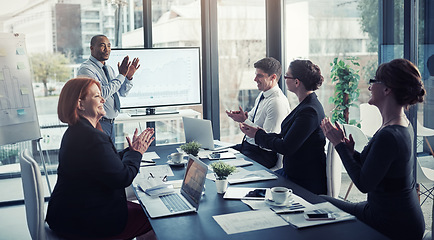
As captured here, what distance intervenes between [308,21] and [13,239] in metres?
3.33

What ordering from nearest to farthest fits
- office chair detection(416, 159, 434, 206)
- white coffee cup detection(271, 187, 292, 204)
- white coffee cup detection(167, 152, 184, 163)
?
white coffee cup detection(271, 187, 292, 204) < white coffee cup detection(167, 152, 184, 163) < office chair detection(416, 159, 434, 206)

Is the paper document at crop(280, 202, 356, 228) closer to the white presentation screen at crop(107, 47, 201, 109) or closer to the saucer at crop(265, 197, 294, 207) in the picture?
the saucer at crop(265, 197, 294, 207)

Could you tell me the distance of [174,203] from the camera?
2170mm

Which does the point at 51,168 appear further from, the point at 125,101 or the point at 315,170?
the point at 315,170

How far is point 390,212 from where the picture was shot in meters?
2.09

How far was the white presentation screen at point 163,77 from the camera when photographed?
492 centimetres

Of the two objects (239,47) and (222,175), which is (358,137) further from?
(239,47)

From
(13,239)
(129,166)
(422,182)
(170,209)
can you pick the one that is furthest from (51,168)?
(422,182)

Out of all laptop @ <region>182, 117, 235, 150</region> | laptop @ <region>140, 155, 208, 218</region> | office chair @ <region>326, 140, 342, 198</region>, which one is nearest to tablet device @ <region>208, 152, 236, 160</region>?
laptop @ <region>182, 117, 235, 150</region>

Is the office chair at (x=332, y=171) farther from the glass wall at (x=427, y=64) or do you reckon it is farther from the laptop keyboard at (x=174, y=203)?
the laptop keyboard at (x=174, y=203)

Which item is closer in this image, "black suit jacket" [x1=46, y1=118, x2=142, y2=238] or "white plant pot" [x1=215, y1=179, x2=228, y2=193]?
"black suit jacket" [x1=46, y1=118, x2=142, y2=238]

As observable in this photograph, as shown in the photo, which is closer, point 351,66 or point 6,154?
point 351,66

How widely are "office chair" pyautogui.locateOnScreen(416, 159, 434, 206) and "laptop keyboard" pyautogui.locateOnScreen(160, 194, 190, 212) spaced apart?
1.91m

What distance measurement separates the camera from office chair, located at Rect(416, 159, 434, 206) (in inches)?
127
